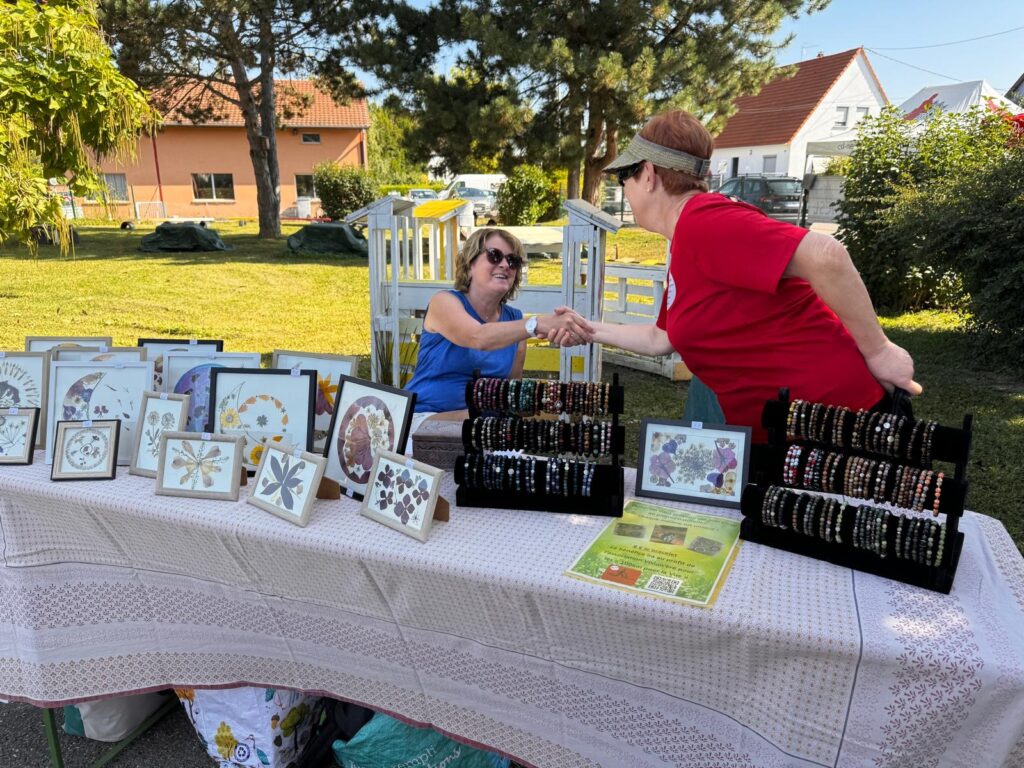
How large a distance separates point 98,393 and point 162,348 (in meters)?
0.34

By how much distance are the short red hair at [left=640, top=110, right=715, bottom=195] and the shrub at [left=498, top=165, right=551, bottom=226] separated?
53.4 feet

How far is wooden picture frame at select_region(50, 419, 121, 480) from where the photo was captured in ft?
6.41

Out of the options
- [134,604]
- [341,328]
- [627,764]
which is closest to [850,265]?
[627,764]

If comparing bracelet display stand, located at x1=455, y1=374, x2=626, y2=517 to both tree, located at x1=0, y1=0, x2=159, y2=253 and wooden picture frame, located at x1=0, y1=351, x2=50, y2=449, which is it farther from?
tree, located at x1=0, y1=0, x2=159, y2=253

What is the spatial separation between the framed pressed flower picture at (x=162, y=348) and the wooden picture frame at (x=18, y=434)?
0.33m

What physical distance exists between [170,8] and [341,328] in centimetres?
808

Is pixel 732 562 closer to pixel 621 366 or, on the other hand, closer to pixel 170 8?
pixel 621 366

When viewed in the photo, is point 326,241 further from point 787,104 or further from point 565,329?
point 787,104

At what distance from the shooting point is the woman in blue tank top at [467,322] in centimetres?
249

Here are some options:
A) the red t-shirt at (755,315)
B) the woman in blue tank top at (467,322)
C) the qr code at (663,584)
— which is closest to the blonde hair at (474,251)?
the woman in blue tank top at (467,322)

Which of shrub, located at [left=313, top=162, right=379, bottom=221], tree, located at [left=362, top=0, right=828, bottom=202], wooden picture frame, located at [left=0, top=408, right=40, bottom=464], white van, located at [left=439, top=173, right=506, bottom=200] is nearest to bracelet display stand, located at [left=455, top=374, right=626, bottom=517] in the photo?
wooden picture frame, located at [left=0, top=408, right=40, bottom=464]

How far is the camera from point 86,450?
1.98 m

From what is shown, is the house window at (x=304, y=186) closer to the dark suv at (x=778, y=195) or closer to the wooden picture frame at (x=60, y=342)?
the dark suv at (x=778, y=195)

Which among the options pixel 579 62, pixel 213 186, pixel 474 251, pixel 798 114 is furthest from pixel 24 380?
pixel 798 114
